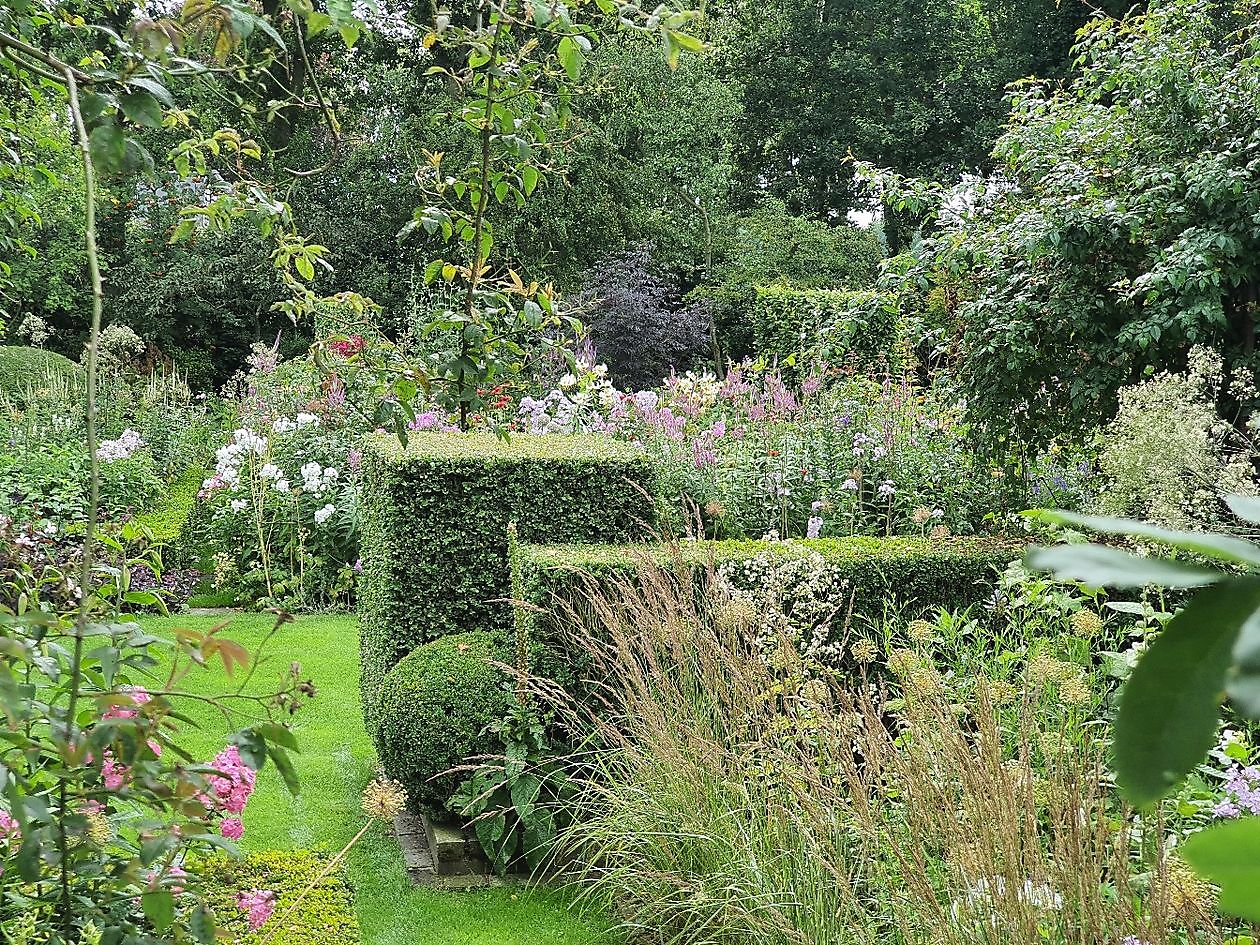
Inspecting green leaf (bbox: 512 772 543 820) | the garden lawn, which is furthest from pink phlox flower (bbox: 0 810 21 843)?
green leaf (bbox: 512 772 543 820)

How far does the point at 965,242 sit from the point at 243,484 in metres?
5.49

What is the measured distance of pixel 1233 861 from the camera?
274mm

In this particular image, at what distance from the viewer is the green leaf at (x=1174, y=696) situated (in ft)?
0.87

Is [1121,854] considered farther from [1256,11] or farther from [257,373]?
[257,373]

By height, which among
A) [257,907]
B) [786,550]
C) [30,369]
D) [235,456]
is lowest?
[257,907]

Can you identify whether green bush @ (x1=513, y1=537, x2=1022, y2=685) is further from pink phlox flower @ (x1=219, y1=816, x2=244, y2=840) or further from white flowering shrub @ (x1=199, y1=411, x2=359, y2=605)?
white flowering shrub @ (x1=199, y1=411, x2=359, y2=605)

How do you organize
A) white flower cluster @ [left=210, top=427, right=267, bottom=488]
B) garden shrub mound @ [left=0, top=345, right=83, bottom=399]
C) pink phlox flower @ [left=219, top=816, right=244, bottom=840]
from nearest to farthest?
pink phlox flower @ [left=219, top=816, right=244, bottom=840] → white flower cluster @ [left=210, top=427, right=267, bottom=488] → garden shrub mound @ [left=0, top=345, right=83, bottom=399]

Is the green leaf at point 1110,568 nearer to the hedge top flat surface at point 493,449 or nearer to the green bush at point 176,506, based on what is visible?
the hedge top flat surface at point 493,449

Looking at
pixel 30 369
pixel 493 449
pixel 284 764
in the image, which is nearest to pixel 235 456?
pixel 493 449

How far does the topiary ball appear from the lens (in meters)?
4.08

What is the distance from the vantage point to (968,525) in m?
6.26

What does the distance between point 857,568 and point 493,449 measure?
5.41ft

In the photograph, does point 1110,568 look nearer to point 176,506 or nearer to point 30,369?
point 176,506

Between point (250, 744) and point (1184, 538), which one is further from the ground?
point (1184, 538)
